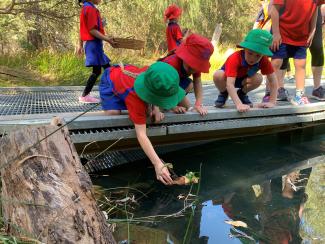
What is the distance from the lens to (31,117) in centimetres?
380

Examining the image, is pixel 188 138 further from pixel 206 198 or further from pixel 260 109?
pixel 206 198

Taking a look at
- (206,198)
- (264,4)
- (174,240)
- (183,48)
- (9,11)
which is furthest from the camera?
(9,11)

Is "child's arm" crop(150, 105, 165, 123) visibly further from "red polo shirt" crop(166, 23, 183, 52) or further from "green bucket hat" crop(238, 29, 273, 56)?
"red polo shirt" crop(166, 23, 183, 52)

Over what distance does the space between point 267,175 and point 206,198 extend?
872 millimetres

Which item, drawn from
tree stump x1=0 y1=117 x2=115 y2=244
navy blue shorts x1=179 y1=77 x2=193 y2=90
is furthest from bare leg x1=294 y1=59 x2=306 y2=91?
tree stump x1=0 y1=117 x2=115 y2=244

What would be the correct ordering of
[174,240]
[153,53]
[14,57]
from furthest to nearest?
[153,53] < [14,57] < [174,240]

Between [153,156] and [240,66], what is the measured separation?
1.59 m

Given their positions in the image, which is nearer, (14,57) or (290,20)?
(290,20)

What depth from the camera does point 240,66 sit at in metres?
4.46

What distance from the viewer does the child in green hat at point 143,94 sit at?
3.22m

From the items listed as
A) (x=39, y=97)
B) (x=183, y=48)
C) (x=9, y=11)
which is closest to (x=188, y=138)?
(x=183, y=48)

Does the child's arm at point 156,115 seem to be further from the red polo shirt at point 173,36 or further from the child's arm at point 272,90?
the red polo shirt at point 173,36

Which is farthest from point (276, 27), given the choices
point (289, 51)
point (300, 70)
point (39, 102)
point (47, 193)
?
point (47, 193)

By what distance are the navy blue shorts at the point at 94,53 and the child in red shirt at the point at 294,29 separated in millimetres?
1961
